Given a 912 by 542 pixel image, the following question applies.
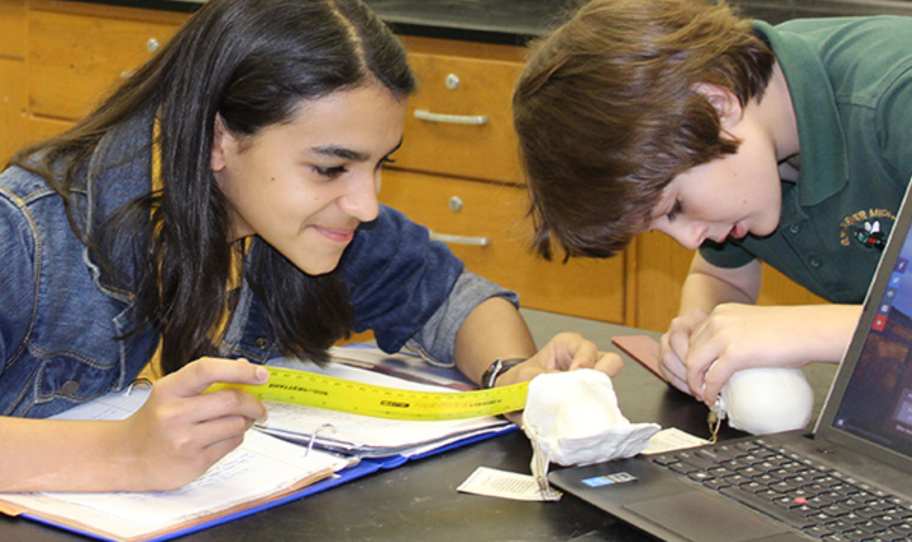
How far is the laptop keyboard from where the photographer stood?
3.30 ft

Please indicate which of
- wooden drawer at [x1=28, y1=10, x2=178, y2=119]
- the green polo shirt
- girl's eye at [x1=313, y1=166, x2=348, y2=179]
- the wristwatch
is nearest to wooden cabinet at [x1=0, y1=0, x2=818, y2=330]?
wooden drawer at [x1=28, y1=10, x2=178, y2=119]

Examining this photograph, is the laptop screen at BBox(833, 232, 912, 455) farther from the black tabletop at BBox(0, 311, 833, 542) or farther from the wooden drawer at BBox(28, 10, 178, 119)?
the wooden drawer at BBox(28, 10, 178, 119)

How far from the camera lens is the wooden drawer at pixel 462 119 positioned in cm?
269

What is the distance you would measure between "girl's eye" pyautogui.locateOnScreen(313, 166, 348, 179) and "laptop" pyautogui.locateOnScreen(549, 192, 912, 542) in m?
0.43

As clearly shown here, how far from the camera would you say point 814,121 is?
148cm

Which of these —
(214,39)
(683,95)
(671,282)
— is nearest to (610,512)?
(683,95)

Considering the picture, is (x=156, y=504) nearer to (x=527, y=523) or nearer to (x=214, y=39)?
(x=527, y=523)

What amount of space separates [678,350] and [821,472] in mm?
289

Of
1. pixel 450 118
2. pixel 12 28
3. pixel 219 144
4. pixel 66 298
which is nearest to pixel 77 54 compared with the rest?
pixel 12 28

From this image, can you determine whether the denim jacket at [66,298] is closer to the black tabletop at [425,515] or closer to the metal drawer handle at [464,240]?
the black tabletop at [425,515]

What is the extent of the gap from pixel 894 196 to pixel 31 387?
0.92 meters

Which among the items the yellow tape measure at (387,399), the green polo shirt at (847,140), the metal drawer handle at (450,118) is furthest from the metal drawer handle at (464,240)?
the yellow tape measure at (387,399)

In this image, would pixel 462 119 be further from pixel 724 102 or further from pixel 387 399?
pixel 387 399

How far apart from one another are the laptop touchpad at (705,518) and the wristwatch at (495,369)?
1.39 ft
